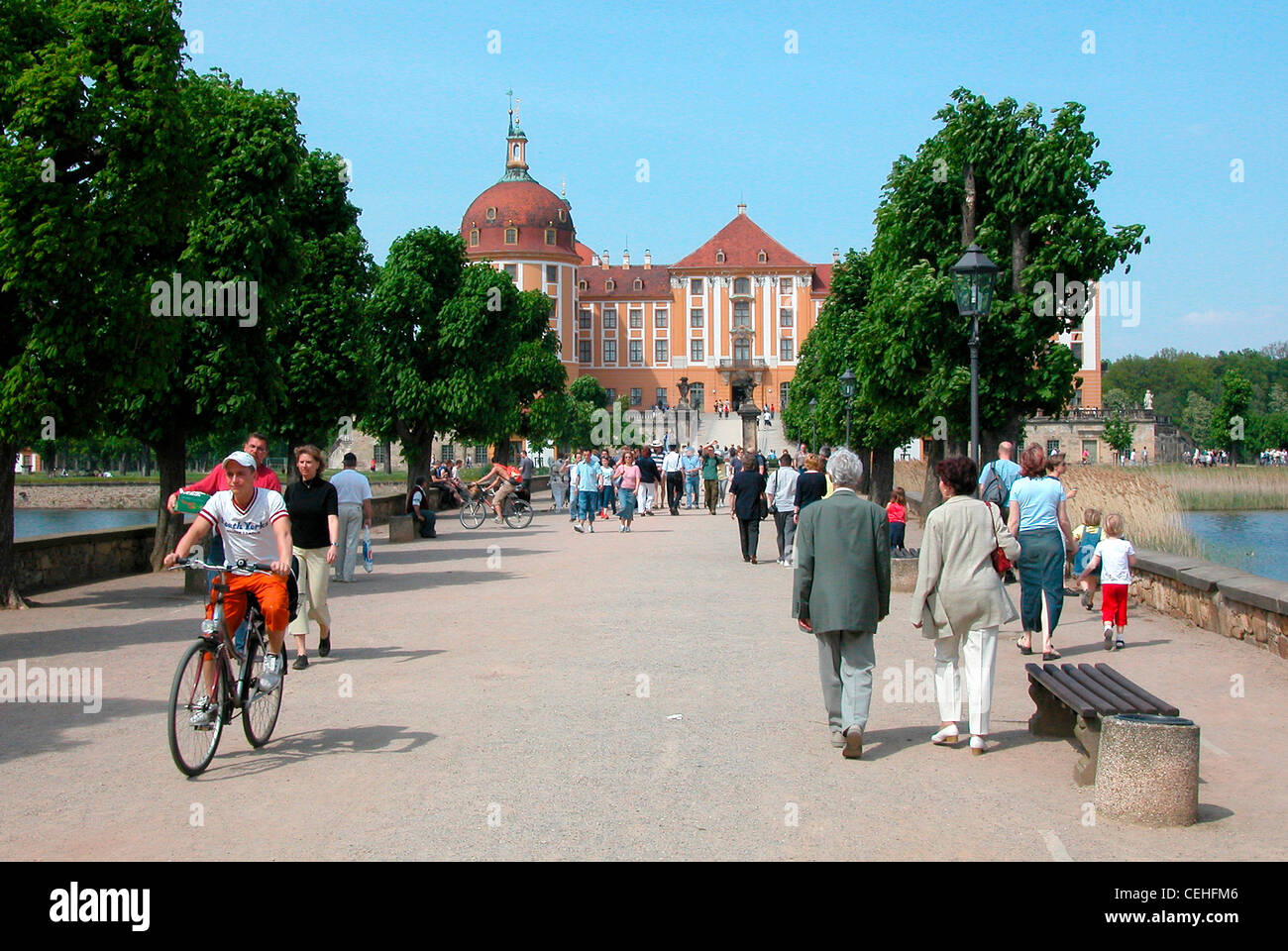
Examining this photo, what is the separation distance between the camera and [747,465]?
2122cm

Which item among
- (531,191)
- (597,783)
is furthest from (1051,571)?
(531,191)

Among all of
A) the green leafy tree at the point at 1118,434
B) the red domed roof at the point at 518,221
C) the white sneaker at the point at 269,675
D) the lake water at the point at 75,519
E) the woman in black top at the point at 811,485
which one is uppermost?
the red domed roof at the point at 518,221

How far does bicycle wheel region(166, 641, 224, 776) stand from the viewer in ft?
22.4

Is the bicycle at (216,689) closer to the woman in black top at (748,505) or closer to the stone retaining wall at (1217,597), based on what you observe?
the stone retaining wall at (1217,597)

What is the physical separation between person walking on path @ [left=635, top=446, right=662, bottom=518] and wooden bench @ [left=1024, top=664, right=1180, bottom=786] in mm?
24501

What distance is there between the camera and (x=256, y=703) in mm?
7715

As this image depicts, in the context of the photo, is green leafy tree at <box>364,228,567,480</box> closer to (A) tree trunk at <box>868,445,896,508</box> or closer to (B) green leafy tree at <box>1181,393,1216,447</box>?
(A) tree trunk at <box>868,445,896,508</box>

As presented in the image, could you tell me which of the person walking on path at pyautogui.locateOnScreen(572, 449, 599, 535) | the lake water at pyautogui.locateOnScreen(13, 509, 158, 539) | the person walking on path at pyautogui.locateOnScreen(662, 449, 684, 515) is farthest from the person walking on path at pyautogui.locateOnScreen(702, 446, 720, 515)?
the lake water at pyautogui.locateOnScreen(13, 509, 158, 539)

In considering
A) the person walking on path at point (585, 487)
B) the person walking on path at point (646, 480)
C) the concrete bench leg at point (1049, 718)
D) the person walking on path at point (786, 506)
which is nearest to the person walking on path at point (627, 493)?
the person walking on path at point (585, 487)

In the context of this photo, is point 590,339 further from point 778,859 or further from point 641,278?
point 778,859

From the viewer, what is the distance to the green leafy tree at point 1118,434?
3622 inches

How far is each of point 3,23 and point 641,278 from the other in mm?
108160

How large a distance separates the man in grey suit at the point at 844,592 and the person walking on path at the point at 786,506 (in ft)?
39.8
